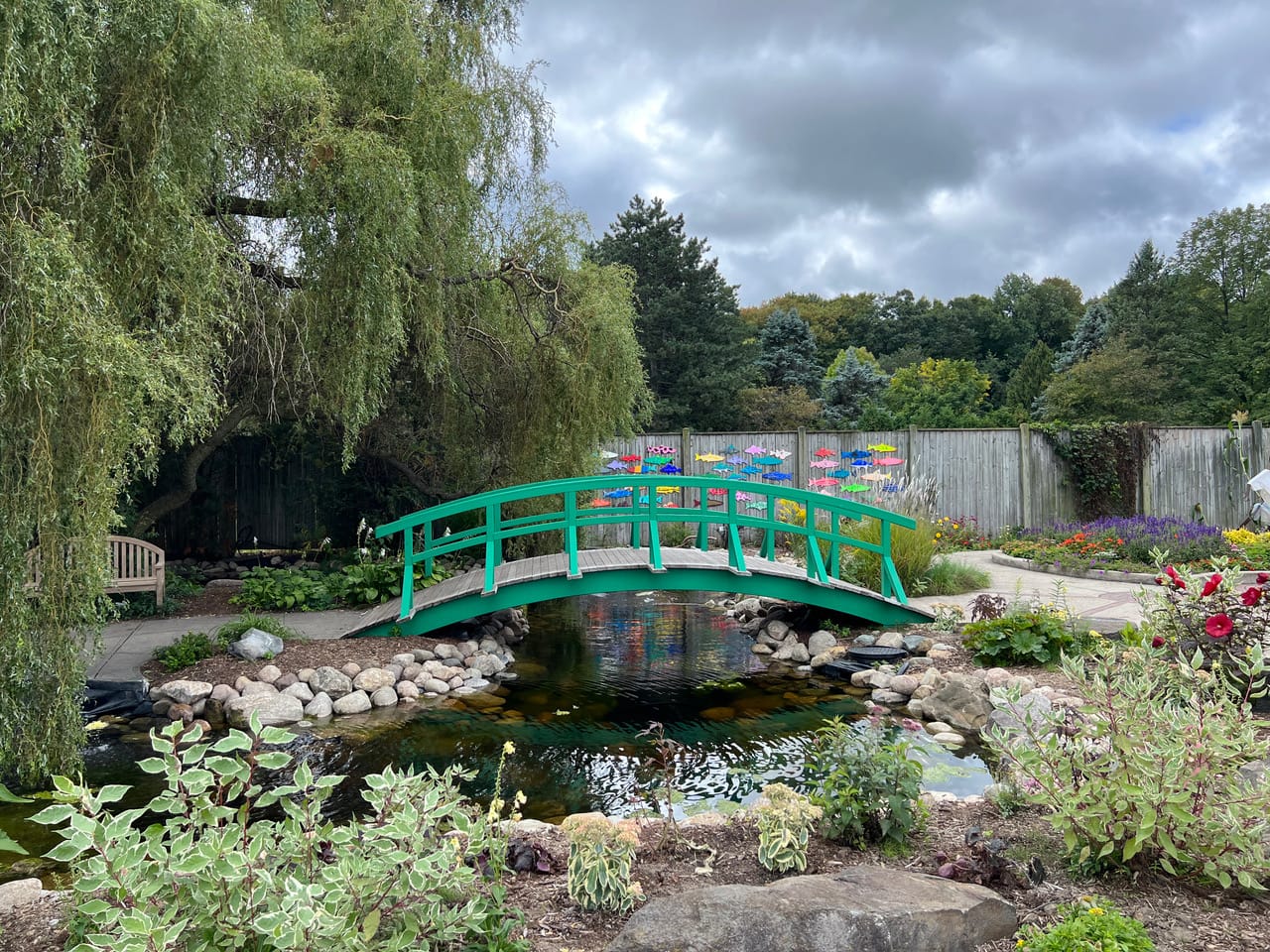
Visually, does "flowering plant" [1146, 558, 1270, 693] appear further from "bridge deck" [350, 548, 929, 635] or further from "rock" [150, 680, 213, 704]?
"rock" [150, 680, 213, 704]

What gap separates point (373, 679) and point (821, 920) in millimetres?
4685

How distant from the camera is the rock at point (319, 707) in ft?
19.1

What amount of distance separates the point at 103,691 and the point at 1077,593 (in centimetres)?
879

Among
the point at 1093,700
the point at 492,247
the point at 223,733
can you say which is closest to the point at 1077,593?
the point at 1093,700

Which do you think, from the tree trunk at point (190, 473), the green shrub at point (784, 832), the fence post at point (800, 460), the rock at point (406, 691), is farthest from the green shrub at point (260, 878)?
the fence post at point (800, 460)

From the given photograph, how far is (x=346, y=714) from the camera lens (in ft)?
19.4

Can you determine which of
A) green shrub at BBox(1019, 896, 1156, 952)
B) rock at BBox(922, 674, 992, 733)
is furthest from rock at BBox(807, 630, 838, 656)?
green shrub at BBox(1019, 896, 1156, 952)

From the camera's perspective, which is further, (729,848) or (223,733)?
(223,733)

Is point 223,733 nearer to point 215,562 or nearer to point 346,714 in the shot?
point 346,714

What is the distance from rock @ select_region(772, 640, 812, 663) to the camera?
7477 millimetres

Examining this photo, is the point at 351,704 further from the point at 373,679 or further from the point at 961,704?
the point at 961,704

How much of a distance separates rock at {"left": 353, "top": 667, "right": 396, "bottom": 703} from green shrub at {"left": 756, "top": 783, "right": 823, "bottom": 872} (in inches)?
159

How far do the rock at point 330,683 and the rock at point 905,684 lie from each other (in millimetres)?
4085

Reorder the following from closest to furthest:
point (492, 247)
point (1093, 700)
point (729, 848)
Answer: point (1093, 700) → point (729, 848) → point (492, 247)
